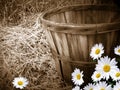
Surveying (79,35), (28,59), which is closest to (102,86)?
(79,35)

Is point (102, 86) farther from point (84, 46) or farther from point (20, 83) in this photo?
point (20, 83)

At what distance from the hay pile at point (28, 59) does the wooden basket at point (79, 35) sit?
15 centimetres

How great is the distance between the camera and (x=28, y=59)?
246cm

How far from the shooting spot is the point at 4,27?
116 inches

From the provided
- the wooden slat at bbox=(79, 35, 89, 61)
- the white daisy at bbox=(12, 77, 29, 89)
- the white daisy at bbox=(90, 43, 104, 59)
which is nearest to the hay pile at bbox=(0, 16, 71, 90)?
the white daisy at bbox=(12, 77, 29, 89)

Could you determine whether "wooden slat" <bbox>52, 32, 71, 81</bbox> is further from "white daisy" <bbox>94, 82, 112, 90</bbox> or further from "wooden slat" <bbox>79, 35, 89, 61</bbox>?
"white daisy" <bbox>94, 82, 112, 90</bbox>

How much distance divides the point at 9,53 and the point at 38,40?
0.96ft

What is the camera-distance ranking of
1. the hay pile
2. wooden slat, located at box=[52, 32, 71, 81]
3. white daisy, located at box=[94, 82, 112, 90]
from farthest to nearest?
the hay pile → wooden slat, located at box=[52, 32, 71, 81] → white daisy, located at box=[94, 82, 112, 90]

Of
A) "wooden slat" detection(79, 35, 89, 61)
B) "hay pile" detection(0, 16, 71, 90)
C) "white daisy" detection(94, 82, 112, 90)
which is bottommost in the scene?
"hay pile" detection(0, 16, 71, 90)

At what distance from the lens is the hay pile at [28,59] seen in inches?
87.9

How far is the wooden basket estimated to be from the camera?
6.01 feet

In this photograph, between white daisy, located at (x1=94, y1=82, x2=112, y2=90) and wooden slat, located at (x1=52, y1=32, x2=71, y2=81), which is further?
wooden slat, located at (x1=52, y1=32, x2=71, y2=81)

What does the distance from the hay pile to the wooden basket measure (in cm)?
15

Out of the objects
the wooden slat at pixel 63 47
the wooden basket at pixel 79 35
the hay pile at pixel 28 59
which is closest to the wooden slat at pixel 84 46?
the wooden basket at pixel 79 35
